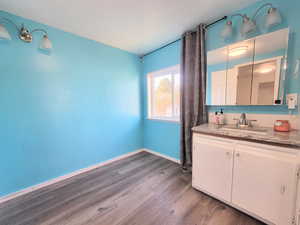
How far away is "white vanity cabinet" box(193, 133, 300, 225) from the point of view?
102 cm

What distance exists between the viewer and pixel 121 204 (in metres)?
1.49

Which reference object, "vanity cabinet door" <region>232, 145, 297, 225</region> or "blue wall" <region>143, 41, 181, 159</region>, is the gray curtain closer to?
"blue wall" <region>143, 41, 181, 159</region>

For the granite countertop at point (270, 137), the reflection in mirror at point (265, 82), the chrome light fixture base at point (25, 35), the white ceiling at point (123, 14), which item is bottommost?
the granite countertop at point (270, 137)

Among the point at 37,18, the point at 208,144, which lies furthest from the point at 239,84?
the point at 37,18

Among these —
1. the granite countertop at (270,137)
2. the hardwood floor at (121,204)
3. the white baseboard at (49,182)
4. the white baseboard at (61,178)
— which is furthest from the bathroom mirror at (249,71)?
the white baseboard at (49,182)

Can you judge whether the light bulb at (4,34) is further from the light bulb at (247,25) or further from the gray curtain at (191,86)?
the light bulb at (247,25)

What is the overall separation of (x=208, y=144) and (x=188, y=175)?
86cm

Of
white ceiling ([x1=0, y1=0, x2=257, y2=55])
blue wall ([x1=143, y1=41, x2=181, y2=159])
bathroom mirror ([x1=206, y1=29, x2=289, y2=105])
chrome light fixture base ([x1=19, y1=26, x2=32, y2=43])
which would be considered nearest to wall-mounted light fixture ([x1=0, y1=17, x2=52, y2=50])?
chrome light fixture base ([x1=19, y1=26, x2=32, y2=43])

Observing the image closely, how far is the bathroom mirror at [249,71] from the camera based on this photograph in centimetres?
138

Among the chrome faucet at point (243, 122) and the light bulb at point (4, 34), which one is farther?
the chrome faucet at point (243, 122)

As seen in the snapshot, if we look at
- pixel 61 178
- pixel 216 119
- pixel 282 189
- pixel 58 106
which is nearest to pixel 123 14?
pixel 58 106

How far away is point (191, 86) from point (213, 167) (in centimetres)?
124

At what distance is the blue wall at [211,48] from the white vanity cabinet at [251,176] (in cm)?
64

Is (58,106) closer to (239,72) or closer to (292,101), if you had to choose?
(239,72)
